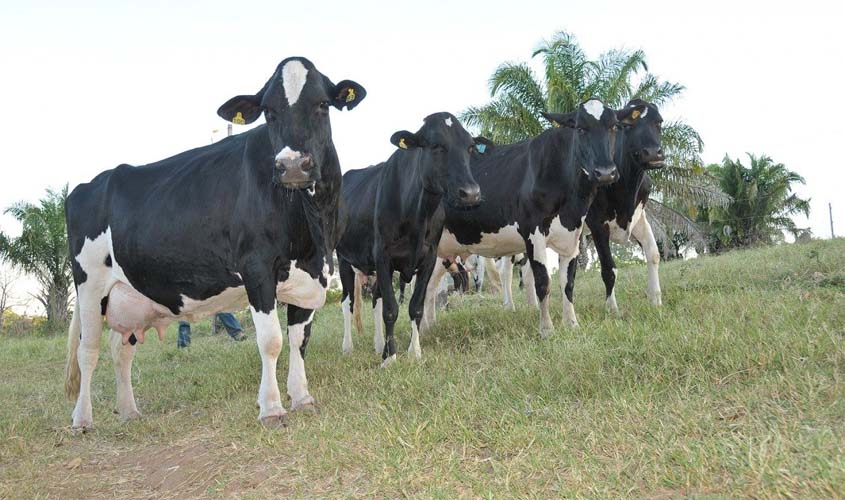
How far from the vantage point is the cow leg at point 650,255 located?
30.8 ft

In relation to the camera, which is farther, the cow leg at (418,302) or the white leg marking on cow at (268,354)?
the cow leg at (418,302)

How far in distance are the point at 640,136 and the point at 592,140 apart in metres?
1.74

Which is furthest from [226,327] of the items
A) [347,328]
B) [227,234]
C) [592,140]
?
[592,140]

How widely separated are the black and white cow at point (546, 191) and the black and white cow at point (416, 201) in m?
1.20

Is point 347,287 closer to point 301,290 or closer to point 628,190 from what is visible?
point 628,190

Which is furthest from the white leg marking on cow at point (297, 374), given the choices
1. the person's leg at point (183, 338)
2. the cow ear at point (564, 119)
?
the person's leg at point (183, 338)

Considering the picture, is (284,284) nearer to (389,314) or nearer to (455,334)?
(389,314)

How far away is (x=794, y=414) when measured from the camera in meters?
3.75

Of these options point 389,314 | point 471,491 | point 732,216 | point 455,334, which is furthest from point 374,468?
point 732,216

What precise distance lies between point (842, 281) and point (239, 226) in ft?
23.6

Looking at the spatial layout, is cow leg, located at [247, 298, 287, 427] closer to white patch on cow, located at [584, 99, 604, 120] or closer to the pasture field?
the pasture field

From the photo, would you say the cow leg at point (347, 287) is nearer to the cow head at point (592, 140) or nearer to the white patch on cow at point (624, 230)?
the cow head at point (592, 140)

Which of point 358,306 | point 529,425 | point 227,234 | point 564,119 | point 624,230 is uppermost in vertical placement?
point 564,119

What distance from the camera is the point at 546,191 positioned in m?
8.54
